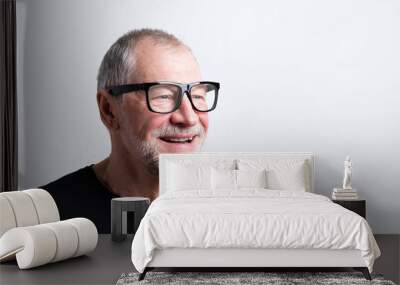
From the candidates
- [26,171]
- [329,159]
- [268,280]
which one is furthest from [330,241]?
[26,171]

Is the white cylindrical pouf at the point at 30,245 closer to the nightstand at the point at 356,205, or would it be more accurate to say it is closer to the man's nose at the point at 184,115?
the man's nose at the point at 184,115

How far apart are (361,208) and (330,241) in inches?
82.4

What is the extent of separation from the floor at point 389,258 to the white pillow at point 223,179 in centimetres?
154

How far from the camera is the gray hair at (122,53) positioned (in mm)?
7273

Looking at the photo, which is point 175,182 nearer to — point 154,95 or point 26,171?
point 154,95

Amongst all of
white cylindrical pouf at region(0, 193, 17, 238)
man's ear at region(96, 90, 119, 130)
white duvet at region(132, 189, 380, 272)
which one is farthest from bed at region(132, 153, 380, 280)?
man's ear at region(96, 90, 119, 130)

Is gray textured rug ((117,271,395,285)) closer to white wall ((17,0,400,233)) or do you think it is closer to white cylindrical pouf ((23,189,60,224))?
white cylindrical pouf ((23,189,60,224))

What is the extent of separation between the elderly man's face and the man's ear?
0.10 m

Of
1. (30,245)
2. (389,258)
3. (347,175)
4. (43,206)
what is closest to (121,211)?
(43,206)

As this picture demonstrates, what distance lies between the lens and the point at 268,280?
4.93 m

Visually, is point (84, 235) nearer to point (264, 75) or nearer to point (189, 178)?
point (189, 178)

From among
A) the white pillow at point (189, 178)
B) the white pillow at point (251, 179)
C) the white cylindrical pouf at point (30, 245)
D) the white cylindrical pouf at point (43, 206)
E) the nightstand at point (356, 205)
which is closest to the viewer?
the white cylindrical pouf at point (30, 245)

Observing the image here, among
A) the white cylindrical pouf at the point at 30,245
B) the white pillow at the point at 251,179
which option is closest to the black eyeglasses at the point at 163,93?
the white pillow at the point at 251,179

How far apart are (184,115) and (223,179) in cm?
90
